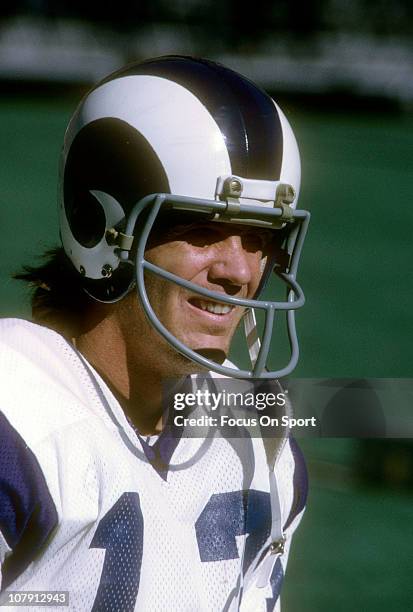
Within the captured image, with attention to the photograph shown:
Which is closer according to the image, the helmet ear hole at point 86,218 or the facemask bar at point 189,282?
the facemask bar at point 189,282

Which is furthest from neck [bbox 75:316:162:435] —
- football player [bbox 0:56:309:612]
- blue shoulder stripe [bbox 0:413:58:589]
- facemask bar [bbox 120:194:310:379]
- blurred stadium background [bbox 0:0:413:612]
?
blurred stadium background [bbox 0:0:413:612]

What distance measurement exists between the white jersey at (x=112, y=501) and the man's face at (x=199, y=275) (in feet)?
0.51

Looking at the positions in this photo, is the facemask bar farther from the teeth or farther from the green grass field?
the green grass field

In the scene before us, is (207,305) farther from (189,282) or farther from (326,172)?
(326,172)

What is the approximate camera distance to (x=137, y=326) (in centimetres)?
174

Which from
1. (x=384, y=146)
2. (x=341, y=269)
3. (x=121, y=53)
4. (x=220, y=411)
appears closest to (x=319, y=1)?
(x=121, y=53)

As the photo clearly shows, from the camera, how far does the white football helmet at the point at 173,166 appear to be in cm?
167

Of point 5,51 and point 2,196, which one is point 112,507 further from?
point 5,51

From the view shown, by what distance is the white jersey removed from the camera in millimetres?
1464

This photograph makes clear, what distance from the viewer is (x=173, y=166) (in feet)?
5.51

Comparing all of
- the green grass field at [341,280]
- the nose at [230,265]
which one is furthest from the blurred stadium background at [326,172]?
the nose at [230,265]

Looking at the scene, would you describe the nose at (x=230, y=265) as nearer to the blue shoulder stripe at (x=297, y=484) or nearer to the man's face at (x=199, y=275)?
the man's face at (x=199, y=275)

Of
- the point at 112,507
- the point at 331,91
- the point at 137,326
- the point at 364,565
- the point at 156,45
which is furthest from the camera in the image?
the point at 156,45

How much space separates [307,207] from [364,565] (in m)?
4.03
